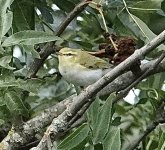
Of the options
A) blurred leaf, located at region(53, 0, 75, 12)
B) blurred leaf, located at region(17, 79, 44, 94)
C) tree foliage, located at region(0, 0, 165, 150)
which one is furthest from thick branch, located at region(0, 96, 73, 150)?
blurred leaf, located at region(53, 0, 75, 12)

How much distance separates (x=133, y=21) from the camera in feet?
3.99

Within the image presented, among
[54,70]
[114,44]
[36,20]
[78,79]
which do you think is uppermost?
[114,44]

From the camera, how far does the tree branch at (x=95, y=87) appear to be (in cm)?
94

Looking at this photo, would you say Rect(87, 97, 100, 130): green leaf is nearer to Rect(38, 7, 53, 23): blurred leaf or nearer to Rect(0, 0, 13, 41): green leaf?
Rect(0, 0, 13, 41): green leaf

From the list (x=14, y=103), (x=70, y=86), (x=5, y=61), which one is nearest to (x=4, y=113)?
(x=14, y=103)

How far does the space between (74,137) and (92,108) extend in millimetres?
65

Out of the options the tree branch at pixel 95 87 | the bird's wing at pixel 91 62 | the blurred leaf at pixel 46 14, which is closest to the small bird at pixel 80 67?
the bird's wing at pixel 91 62

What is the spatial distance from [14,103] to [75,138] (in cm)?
27

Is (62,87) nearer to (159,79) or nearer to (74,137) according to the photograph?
(159,79)

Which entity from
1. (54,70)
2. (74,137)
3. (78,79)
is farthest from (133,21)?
(54,70)

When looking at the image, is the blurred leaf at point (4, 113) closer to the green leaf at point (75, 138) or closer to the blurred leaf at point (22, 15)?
the blurred leaf at point (22, 15)

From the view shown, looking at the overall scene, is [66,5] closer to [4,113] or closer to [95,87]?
[4,113]

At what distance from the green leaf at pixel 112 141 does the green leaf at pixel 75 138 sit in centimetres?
3

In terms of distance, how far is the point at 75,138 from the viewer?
0.90 meters
